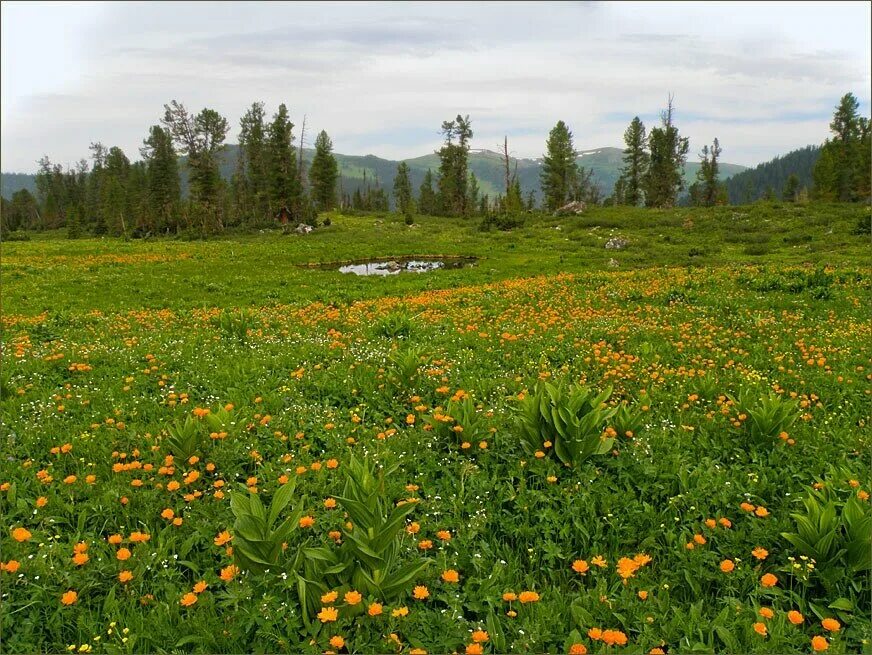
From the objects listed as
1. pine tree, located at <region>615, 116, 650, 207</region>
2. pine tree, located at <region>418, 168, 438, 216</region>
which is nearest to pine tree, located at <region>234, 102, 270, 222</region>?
pine tree, located at <region>418, 168, 438, 216</region>

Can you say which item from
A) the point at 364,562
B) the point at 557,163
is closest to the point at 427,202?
the point at 557,163

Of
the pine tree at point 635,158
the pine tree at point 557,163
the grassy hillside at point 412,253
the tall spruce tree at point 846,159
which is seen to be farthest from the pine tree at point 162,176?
the tall spruce tree at point 846,159

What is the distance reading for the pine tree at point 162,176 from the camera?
73.8 m

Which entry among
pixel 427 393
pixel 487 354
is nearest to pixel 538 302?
pixel 487 354

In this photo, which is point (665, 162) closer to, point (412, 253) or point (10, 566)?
point (412, 253)

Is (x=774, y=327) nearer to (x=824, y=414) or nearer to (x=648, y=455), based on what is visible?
(x=824, y=414)

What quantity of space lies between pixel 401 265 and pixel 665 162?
5805cm

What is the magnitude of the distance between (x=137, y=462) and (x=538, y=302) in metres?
12.3

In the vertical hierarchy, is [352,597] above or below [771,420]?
below

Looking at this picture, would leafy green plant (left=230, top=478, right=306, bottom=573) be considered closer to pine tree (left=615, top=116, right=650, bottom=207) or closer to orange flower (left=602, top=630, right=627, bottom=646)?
orange flower (left=602, top=630, right=627, bottom=646)

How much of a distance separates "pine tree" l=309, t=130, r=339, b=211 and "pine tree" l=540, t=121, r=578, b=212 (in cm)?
3411

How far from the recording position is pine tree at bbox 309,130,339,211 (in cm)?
7975

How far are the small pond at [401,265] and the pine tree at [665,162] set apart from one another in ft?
177

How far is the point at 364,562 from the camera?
3.62m
